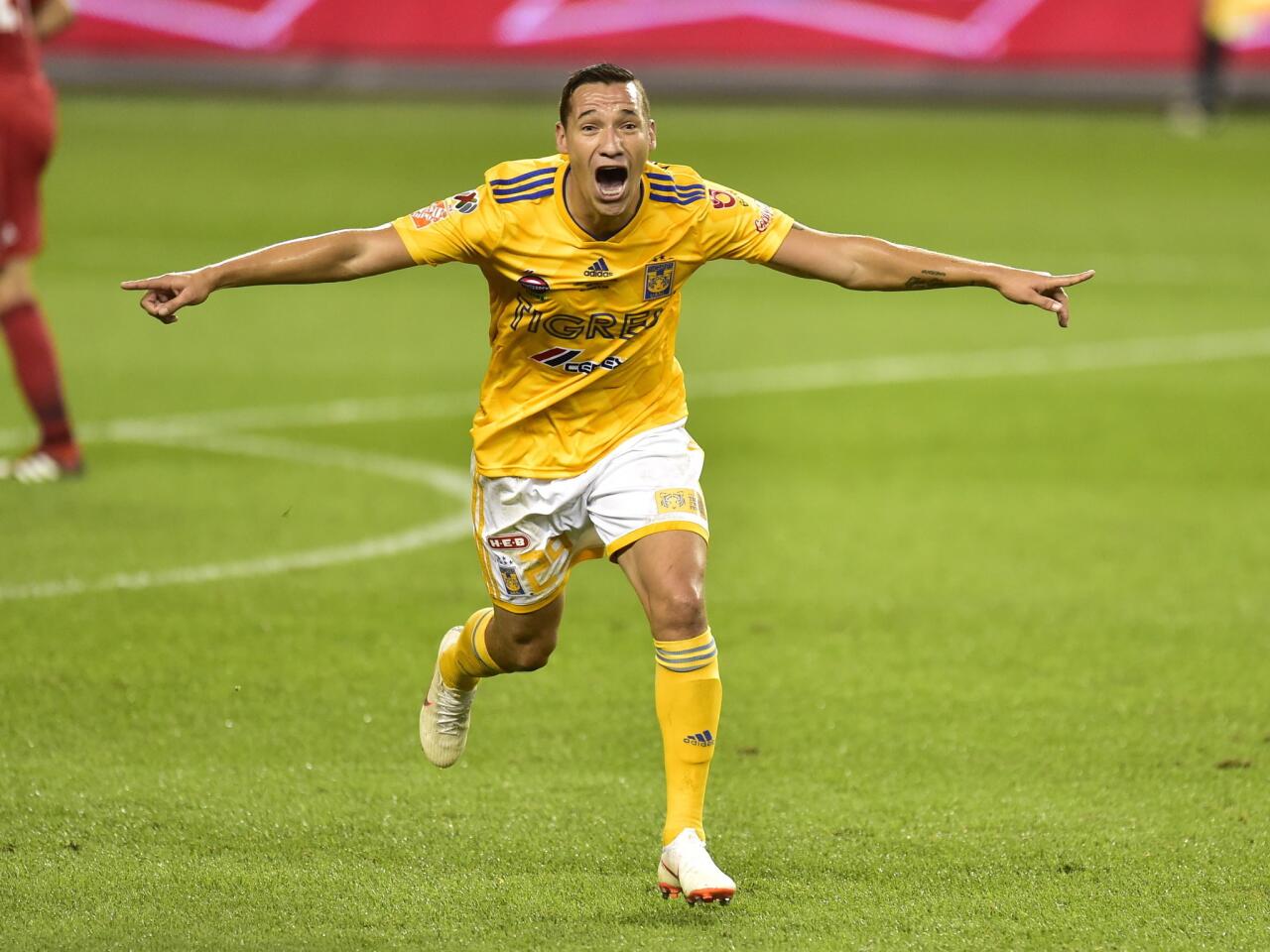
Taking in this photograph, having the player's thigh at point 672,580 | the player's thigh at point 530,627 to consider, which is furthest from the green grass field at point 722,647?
the player's thigh at point 672,580

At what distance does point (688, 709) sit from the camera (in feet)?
17.0

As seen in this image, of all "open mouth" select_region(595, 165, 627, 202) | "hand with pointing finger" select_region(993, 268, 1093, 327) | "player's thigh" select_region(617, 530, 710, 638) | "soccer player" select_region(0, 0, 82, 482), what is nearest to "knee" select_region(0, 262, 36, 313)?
"soccer player" select_region(0, 0, 82, 482)

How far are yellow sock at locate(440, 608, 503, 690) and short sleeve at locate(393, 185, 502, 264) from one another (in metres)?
1.12

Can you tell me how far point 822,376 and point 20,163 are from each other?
17.4 ft

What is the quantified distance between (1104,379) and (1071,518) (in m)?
3.84

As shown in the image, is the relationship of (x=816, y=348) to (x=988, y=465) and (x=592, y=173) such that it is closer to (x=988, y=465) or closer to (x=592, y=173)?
(x=988, y=465)

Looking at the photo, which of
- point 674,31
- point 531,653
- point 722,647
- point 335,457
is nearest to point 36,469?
point 335,457

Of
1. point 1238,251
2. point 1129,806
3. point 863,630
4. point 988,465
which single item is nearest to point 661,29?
point 1238,251

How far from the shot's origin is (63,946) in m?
4.62

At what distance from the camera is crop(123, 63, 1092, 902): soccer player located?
17.1ft

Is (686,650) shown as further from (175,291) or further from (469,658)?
(175,291)

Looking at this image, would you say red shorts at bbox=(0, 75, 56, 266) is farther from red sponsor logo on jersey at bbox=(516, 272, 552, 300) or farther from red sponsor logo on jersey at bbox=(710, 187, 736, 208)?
red sponsor logo on jersey at bbox=(710, 187, 736, 208)

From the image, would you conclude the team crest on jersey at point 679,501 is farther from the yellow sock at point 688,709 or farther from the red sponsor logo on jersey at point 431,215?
the red sponsor logo on jersey at point 431,215

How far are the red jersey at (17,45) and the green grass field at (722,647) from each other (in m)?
1.94
